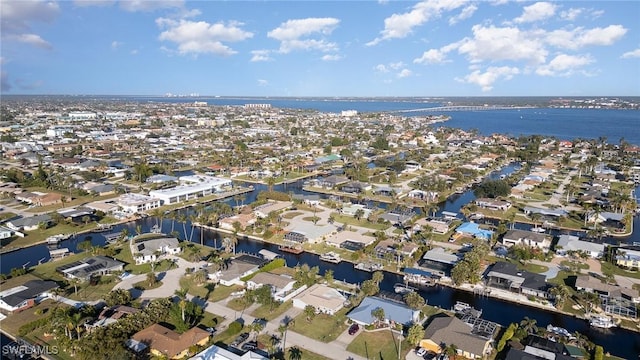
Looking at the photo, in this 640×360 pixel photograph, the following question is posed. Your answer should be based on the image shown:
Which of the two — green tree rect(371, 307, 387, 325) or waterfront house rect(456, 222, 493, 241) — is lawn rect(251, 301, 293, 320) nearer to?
green tree rect(371, 307, 387, 325)

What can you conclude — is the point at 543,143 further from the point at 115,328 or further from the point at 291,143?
the point at 115,328

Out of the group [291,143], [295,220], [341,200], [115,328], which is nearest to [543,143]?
[291,143]

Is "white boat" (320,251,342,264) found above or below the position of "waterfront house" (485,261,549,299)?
below

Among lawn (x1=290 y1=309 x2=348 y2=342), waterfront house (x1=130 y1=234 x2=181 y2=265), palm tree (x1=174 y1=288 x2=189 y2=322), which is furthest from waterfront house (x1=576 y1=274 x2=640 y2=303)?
waterfront house (x1=130 y1=234 x2=181 y2=265)

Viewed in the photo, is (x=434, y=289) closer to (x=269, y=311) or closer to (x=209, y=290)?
(x=269, y=311)

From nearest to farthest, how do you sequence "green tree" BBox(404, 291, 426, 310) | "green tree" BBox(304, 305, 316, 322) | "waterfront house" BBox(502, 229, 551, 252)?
"green tree" BBox(304, 305, 316, 322), "green tree" BBox(404, 291, 426, 310), "waterfront house" BBox(502, 229, 551, 252)

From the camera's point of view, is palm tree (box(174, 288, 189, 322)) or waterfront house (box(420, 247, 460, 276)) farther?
waterfront house (box(420, 247, 460, 276))

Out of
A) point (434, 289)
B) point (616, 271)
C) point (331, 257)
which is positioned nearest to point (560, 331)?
point (434, 289)
